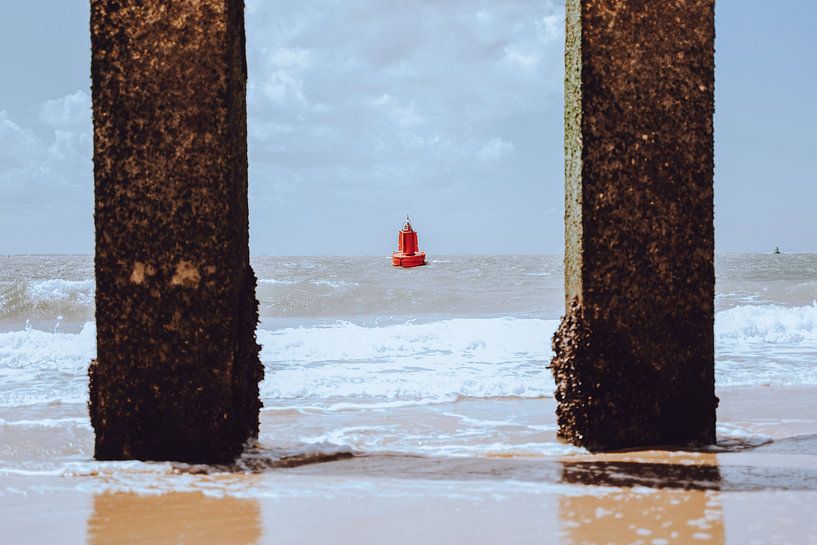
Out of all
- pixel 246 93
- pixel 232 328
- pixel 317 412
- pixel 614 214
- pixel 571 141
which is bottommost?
pixel 317 412

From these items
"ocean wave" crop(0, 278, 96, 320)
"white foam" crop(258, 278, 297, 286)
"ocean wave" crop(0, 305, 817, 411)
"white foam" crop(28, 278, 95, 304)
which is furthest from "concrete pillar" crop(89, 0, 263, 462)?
"white foam" crop(258, 278, 297, 286)

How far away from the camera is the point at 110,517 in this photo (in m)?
2.60

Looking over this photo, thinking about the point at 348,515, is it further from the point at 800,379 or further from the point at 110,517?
the point at 800,379

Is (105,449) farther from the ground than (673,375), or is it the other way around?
(673,375)

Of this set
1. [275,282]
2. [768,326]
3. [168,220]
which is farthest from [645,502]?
[275,282]

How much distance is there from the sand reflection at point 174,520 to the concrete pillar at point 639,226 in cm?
167

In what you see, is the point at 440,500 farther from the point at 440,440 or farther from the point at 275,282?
the point at 275,282

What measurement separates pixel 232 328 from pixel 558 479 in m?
1.47

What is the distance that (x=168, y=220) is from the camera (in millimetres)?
3338

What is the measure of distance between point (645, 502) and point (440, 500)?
692 millimetres

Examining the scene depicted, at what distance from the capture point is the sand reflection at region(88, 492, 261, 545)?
236 cm

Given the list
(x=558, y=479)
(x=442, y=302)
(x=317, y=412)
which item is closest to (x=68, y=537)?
(x=558, y=479)

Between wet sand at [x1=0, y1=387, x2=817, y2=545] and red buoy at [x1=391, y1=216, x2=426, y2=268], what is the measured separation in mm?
20170

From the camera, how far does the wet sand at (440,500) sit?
7.75 feet
